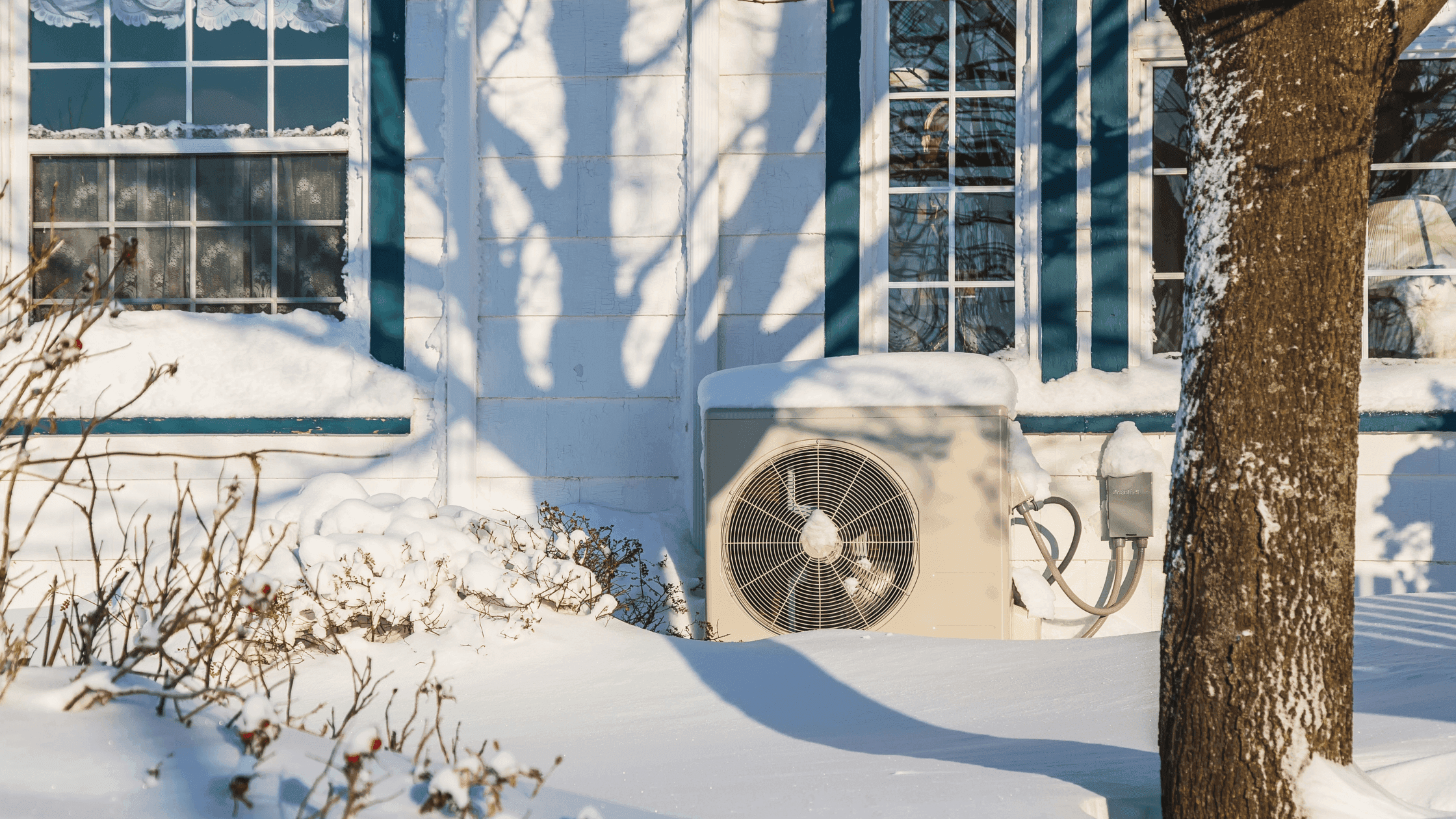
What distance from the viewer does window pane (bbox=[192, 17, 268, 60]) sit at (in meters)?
5.42

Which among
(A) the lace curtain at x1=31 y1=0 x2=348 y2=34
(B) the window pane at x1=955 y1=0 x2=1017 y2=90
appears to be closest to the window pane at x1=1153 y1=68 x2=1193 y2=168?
(B) the window pane at x1=955 y1=0 x2=1017 y2=90

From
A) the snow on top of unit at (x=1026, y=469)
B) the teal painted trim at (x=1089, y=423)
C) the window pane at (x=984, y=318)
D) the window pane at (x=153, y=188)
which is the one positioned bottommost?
the snow on top of unit at (x=1026, y=469)

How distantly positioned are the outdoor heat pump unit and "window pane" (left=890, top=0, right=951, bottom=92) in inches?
75.0

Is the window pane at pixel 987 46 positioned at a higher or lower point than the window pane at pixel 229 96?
higher

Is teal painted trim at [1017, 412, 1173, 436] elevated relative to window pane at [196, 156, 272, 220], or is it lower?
lower

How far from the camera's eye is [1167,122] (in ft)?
17.1

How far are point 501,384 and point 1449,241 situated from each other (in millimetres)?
4399

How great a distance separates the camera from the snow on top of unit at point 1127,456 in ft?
15.4

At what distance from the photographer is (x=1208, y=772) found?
203cm

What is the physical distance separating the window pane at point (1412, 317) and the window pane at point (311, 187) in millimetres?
4811

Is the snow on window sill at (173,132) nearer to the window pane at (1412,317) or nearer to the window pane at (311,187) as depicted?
the window pane at (311,187)

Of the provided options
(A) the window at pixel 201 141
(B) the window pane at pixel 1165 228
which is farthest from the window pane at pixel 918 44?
(A) the window at pixel 201 141

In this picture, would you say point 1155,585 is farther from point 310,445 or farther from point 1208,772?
point 310,445

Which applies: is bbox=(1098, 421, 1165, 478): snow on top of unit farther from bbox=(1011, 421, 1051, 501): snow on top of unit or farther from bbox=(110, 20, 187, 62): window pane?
bbox=(110, 20, 187, 62): window pane
